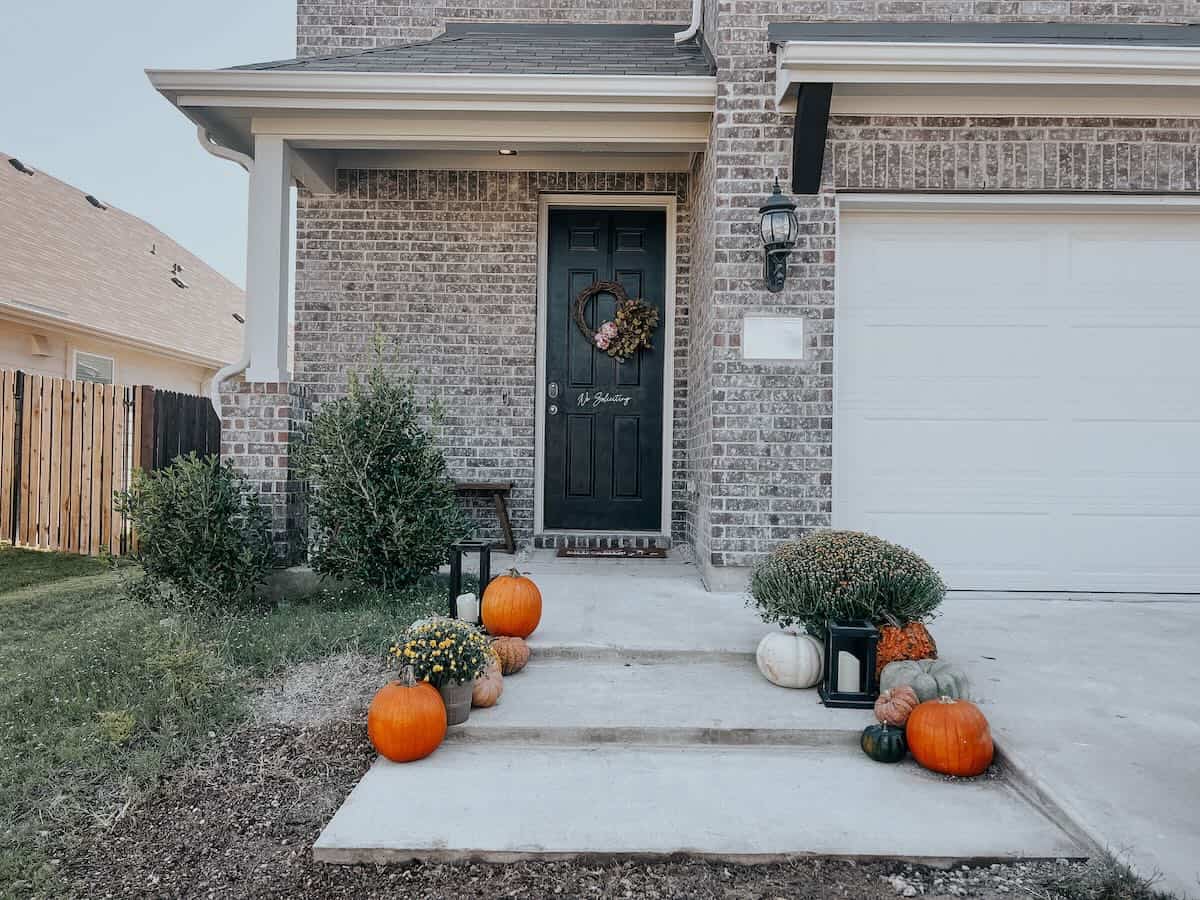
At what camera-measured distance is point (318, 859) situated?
1913 millimetres

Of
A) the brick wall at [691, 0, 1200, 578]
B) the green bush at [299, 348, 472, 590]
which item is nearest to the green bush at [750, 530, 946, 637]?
the brick wall at [691, 0, 1200, 578]

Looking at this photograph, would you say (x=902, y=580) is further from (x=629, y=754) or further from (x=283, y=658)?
(x=283, y=658)

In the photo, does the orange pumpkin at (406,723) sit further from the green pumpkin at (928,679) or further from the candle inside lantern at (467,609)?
the green pumpkin at (928,679)

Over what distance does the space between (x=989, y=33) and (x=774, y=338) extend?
213 cm

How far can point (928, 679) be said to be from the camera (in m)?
2.61

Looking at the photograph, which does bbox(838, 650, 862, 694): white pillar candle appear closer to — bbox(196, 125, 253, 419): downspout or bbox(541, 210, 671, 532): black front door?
bbox(541, 210, 671, 532): black front door

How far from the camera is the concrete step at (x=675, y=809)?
191 cm

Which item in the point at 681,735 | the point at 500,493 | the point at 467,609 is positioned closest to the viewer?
the point at 681,735

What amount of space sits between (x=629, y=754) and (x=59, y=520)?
6389mm

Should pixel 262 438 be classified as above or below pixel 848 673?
above

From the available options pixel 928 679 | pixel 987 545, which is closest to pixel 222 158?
pixel 928 679

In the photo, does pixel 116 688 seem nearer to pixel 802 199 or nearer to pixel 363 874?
pixel 363 874

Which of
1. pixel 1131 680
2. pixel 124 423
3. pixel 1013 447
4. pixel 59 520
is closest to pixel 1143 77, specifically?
pixel 1013 447

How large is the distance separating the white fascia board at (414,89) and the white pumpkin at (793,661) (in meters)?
3.18
